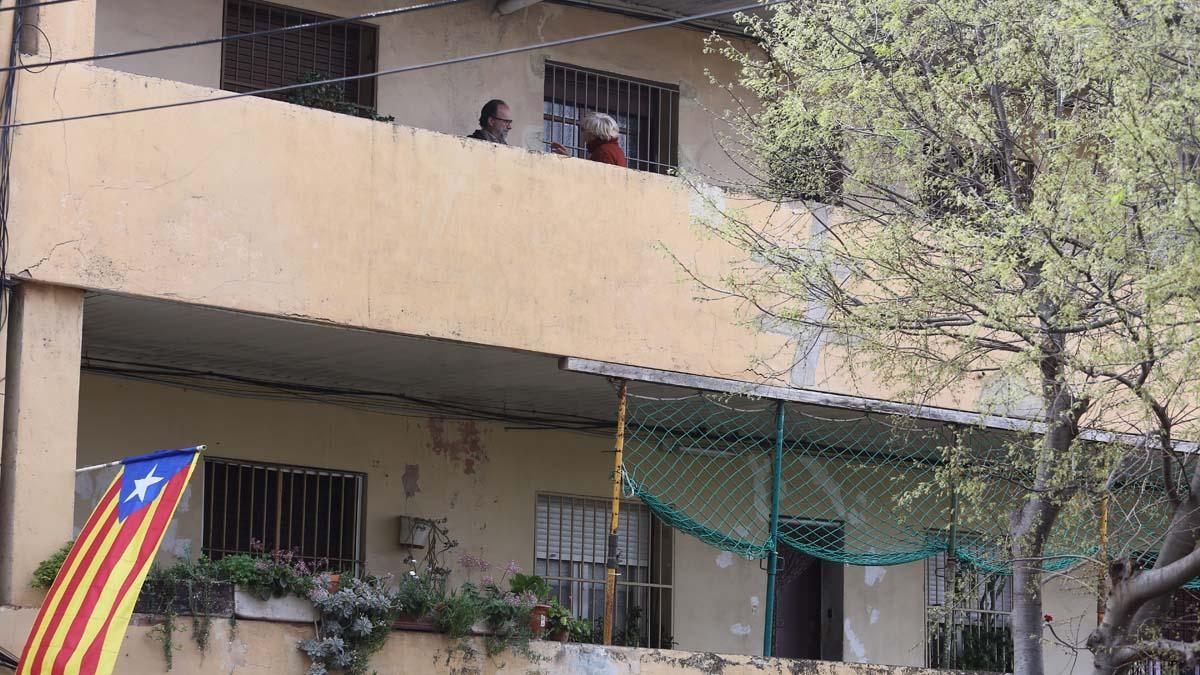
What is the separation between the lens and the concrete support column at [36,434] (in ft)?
31.3

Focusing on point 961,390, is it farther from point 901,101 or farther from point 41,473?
point 41,473

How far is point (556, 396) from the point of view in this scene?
13680 mm

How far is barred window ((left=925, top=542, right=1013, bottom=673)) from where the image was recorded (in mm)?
15766

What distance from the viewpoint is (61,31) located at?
1015 cm

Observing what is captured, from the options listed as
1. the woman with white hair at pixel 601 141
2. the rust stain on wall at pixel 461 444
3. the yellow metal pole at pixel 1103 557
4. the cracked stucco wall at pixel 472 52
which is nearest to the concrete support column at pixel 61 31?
the cracked stucco wall at pixel 472 52

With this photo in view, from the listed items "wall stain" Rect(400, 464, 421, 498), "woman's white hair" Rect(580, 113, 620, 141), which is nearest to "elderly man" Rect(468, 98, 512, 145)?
"woman's white hair" Rect(580, 113, 620, 141)

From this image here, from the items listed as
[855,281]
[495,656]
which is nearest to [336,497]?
[495,656]

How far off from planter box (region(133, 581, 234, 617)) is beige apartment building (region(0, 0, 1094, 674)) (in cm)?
22

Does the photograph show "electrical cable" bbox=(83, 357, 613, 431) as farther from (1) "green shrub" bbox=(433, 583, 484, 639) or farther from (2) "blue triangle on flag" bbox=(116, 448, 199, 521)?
(2) "blue triangle on flag" bbox=(116, 448, 199, 521)

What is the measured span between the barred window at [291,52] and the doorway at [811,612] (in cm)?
603

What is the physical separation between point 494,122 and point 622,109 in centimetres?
239

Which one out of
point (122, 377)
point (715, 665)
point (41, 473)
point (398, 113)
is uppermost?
point (398, 113)

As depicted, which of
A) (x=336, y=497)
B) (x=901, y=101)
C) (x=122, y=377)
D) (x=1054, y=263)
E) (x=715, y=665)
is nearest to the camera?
(x=1054, y=263)

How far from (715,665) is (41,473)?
4.68 metres
